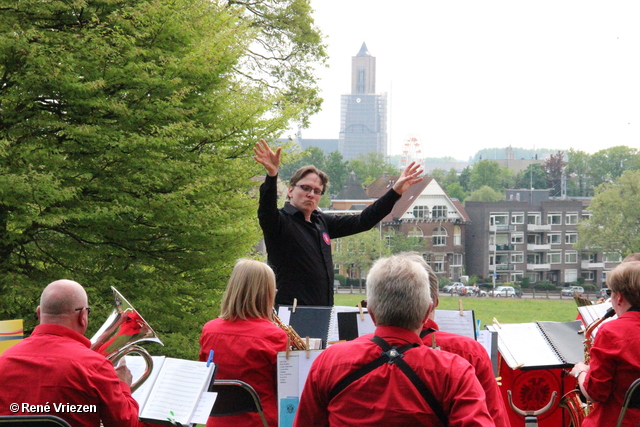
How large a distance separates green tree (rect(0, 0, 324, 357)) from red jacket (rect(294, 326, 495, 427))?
7802 millimetres

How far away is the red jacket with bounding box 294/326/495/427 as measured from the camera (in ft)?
6.71

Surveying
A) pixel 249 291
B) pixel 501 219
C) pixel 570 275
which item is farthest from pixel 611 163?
pixel 249 291

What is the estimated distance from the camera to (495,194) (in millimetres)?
94812

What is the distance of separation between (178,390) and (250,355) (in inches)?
17.1

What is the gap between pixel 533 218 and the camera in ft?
234

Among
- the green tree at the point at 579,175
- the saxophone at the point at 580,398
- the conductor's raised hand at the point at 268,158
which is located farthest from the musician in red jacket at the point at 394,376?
the green tree at the point at 579,175

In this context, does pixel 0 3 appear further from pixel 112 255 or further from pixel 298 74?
pixel 298 74

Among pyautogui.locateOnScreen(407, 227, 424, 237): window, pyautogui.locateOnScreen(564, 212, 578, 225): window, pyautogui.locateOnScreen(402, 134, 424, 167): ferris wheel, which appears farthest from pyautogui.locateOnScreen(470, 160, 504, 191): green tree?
pyautogui.locateOnScreen(407, 227, 424, 237): window

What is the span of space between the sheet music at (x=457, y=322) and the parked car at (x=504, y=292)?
63.9 metres

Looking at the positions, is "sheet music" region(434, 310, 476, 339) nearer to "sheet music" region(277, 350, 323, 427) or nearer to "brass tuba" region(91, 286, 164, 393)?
"sheet music" region(277, 350, 323, 427)

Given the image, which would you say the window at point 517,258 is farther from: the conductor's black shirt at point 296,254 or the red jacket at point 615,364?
the red jacket at point 615,364

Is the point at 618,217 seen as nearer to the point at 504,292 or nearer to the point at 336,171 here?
the point at 504,292

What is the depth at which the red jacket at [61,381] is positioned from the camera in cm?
266

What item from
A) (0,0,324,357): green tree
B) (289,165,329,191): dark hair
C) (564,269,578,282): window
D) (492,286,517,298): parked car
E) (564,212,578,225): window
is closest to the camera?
(289,165,329,191): dark hair
